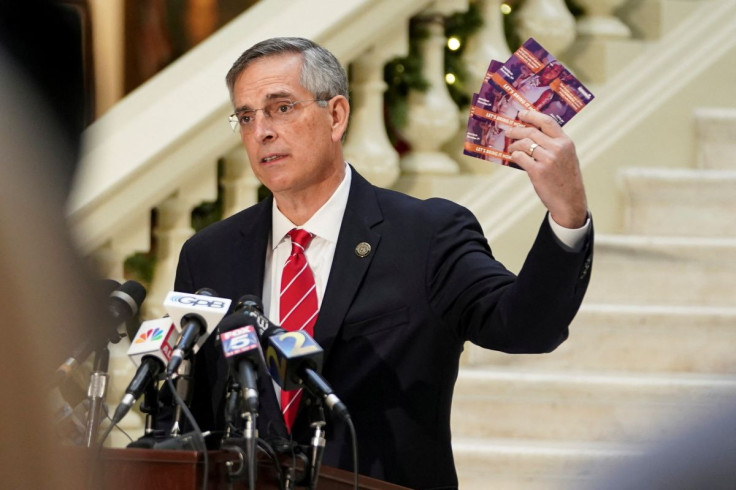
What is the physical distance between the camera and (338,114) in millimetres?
3637

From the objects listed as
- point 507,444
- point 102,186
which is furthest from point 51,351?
point 507,444

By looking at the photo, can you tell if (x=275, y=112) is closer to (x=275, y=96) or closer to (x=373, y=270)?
(x=275, y=96)

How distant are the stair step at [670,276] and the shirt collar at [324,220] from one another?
246cm

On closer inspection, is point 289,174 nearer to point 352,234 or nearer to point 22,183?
point 352,234

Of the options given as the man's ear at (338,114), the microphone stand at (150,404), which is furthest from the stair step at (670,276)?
the microphone stand at (150,404)

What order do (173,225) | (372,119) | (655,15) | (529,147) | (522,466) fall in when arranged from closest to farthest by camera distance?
1. (529,147)
2. (522,466)
3. (173,225)
4. (372,119)
5. (655,15)

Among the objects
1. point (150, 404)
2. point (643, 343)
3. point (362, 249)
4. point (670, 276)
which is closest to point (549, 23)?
point (670, 276)

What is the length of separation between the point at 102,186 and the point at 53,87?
150 inches

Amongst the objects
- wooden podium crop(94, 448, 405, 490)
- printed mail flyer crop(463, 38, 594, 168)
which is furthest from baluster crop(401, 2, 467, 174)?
wooden podium crop(94, 448, 405, 490)

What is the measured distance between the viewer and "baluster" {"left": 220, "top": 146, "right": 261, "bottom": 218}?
5.22m

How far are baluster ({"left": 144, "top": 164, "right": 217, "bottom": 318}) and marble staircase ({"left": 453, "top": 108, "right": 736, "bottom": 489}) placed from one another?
1.29m

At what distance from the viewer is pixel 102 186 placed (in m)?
4.87

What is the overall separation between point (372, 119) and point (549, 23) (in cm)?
105

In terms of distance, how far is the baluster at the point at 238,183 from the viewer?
5223 millimetres
